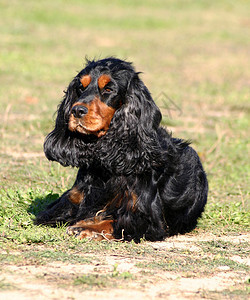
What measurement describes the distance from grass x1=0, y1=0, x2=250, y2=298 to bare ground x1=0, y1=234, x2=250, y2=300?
7cm

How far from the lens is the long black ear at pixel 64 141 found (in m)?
5.39

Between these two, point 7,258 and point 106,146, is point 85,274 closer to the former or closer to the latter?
point 7,258

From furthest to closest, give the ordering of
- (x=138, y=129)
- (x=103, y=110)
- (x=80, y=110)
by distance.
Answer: (x=138, y=129)
(x=103, y=110)
(x=80, y=110)

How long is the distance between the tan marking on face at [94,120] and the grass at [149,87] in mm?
943

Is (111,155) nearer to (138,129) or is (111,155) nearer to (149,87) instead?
(138,129)

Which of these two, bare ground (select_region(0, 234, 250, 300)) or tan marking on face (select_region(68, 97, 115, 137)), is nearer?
bare ground (select_region(0, 234, 250, 300))

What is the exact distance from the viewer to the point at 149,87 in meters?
15.6

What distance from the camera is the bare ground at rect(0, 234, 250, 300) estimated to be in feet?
11.8

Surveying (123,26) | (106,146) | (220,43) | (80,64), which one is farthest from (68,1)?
(106,146)

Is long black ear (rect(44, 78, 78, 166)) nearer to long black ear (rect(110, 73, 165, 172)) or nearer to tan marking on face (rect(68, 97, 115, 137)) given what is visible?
tan marking on face (rect(68, 97, 115, 137))

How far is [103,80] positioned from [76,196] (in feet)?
3.73

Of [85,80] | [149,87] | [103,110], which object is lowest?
[103,110]

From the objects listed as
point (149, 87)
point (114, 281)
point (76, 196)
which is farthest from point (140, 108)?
point (149, 87)

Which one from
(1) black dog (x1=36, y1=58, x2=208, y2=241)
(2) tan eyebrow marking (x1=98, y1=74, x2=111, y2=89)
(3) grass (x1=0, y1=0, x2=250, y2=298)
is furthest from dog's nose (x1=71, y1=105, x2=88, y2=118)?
(3) grass (x1=0, y1=0, x2=250, y2=298)
